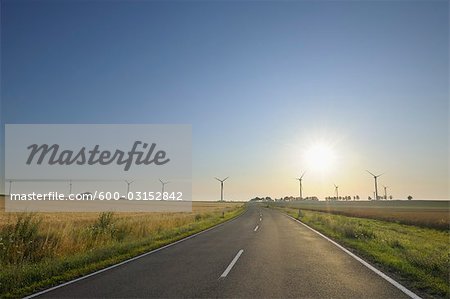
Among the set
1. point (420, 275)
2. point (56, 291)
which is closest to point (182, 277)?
point (56, 291)

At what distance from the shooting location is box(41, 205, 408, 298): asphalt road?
24.0 ft

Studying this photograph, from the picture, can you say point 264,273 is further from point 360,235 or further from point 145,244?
point 360,235

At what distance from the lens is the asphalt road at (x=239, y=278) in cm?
732

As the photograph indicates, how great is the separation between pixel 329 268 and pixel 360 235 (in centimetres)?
1033

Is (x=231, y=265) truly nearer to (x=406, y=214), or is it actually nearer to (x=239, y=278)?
(x=239, y=278)

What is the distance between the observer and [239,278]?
866 cm

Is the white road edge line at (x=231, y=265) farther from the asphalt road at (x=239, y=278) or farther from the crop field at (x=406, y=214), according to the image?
the crop field at (x=406, y=214)

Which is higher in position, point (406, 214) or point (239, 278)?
point (239, 278)

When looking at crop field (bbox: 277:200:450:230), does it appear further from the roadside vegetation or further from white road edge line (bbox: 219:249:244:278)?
the roadside vegetation

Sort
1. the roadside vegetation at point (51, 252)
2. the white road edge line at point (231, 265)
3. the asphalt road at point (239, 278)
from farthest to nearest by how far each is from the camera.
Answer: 1. the white road edge line at point (231, 265)
2. the roadside vegetation at point (51, 252)
3. the asphalt road at point (239, 278)

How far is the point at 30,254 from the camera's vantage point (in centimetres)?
1196

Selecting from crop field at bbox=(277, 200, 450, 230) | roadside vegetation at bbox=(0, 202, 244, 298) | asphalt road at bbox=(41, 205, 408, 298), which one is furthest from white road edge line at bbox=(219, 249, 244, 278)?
crop field at bbox=(277, 200, 450, 230)

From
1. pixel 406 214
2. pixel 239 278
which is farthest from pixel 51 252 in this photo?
pixel 406 214

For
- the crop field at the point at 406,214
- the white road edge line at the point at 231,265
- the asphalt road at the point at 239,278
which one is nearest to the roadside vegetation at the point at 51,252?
the asphalt road at the point at 239,278
